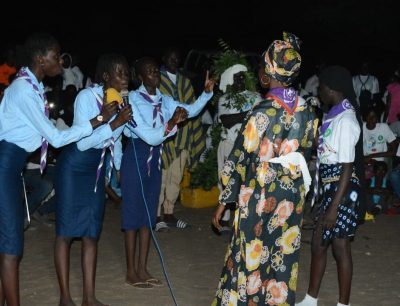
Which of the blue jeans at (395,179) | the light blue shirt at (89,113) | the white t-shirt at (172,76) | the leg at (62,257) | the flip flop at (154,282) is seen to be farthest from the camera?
the blue jeans at (395,179)

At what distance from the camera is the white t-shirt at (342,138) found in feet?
18.6

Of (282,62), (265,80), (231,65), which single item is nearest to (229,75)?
(231,65)

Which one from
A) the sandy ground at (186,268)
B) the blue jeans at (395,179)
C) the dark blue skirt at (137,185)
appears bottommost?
the sandy ground at (186,268)

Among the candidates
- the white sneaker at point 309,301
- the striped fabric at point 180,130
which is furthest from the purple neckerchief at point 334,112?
the striped fabric at point 180,130

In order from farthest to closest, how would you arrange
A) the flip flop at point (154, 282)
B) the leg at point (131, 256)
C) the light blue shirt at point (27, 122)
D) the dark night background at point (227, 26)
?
1. the dark night background at point (227, 26)
2. the flip flop at point (154, 282)
3. the leg at point (131, 256)
4. the light blue shirt at point (27, 122)

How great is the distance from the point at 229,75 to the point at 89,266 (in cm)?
387

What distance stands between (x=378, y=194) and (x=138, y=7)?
1893 cm

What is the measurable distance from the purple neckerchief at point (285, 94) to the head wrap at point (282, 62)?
0.06 meters

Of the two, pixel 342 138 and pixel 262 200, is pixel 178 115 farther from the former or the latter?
pixel 262 200

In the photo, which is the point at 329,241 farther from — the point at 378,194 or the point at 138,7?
the point at 138,7

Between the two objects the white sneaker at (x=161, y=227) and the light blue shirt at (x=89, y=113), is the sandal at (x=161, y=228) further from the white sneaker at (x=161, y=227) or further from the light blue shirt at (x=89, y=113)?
the light blue shirt at (x=89, y=113)

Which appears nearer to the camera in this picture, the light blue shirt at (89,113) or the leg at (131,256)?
the light blue shirt at (89,113)

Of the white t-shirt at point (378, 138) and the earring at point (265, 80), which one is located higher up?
the earring at point (265, 80)

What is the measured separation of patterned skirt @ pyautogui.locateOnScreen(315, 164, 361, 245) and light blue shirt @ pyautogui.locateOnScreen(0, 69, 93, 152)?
72.0 inches
